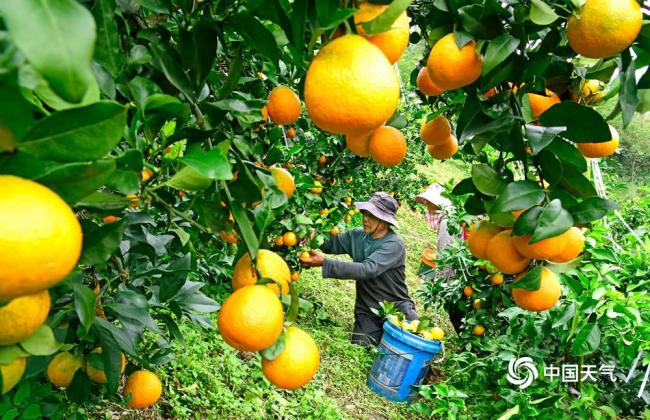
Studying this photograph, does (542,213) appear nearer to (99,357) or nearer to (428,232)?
(99,357)

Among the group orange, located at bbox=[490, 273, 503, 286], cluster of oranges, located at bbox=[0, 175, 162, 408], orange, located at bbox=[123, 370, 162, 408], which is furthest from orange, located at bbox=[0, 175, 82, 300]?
orange, located at bbox=[490, 273, 503, 286]

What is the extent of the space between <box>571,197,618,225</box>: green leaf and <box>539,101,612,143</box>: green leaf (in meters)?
0.09

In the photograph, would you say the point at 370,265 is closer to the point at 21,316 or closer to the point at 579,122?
the point at 579,122

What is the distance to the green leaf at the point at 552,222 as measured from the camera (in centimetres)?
71

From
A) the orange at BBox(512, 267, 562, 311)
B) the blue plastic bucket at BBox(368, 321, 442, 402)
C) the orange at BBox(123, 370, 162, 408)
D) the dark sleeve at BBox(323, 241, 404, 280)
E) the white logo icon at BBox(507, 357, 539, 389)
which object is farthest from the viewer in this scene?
the dark sleeve at BBox(323, 241, 404, 280)

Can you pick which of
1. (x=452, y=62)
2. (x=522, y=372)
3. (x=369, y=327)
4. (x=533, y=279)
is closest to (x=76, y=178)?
(x=452, y=62)

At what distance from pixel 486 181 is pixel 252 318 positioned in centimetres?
46

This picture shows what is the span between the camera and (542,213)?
0.72m

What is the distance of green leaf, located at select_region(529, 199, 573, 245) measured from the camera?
0.71m

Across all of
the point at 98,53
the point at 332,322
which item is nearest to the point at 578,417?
the point at 98,53

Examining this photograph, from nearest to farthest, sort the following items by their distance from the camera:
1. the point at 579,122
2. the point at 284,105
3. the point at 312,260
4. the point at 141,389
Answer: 1. the point at 579,122
2. the point at 284,105
3. the point at 141,389
4. the point at 312,260

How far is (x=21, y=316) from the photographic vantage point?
1.45ft

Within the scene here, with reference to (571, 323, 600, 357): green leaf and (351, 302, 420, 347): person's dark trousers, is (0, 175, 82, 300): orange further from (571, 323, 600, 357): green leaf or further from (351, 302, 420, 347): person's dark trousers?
(351, 302, 420, 347): person's dark trousers

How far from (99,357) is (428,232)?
296 inches
